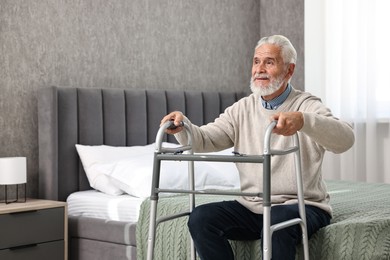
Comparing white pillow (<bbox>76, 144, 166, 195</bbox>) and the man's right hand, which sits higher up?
the man's right hand

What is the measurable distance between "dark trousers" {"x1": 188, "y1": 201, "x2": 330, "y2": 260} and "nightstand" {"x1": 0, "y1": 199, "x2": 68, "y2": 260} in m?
1.37

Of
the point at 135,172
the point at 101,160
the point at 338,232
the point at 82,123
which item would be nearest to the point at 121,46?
the point at 82,123

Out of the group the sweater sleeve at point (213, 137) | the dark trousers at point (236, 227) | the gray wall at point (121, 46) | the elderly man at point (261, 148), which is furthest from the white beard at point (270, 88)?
the gray wall at point (121, 46)

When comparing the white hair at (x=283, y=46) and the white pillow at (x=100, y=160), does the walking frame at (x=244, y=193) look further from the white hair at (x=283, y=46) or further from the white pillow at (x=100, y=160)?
the white pillow at (x=100, y=160)

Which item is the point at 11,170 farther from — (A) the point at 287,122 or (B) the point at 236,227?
(A) the point at 287,122

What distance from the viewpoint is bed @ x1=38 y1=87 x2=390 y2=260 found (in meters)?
3.15

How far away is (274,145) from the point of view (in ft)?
9.32

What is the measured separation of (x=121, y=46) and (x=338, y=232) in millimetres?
2510

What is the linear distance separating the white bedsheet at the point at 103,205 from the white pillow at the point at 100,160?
0.05 metres

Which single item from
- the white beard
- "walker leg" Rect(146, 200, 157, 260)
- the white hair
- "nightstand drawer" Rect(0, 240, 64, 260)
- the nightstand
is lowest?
"nightstand drawer" Rect(0, 240, 64, 260)

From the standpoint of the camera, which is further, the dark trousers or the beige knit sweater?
the beige knit sweater

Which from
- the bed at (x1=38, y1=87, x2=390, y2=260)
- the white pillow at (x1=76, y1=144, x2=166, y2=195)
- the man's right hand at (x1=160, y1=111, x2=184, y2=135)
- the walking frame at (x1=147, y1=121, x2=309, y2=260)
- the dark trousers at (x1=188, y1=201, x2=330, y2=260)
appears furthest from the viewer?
the white pillow at (x1=76, y1=144, x2=166, y2=195)

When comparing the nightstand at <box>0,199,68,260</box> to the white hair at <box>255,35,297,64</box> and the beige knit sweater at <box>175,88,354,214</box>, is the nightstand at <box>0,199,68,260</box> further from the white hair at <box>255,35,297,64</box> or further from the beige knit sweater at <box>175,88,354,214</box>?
the white hair at <box>255,35,297,64</box>

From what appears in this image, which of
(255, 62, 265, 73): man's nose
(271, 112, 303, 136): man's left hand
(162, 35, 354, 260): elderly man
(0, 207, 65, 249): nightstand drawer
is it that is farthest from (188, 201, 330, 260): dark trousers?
(0, 207, 65, 249): nightstand drawer
